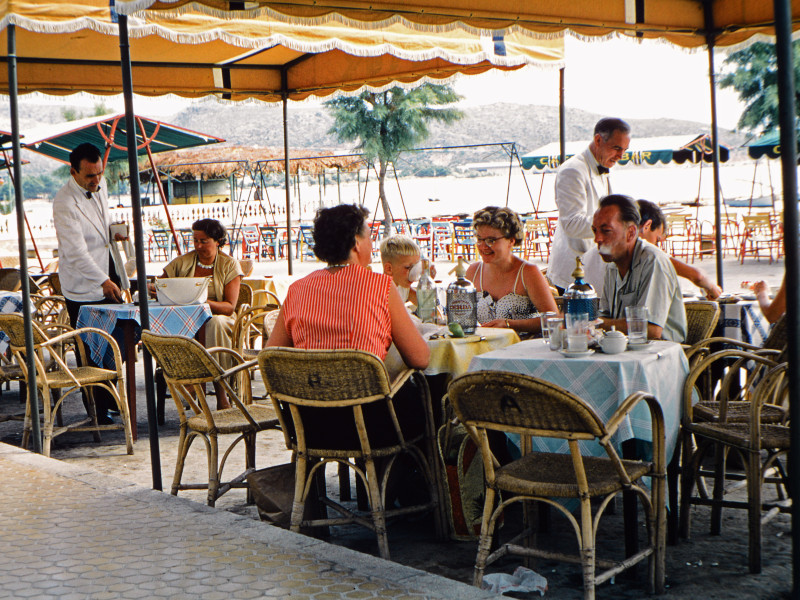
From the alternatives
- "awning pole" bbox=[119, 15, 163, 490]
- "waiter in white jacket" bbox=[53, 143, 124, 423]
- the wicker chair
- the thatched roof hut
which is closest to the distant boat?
the thatched roof hut

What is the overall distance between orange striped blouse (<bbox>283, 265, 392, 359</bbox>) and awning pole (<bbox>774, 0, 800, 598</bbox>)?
5.08 feet

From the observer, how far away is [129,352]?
→ 219 inches

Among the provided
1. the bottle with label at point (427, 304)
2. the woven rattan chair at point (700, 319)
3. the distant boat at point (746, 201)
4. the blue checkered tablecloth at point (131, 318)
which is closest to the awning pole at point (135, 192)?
the bottle with label at point (427, 304)

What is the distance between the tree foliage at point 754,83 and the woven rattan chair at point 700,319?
1021 inches

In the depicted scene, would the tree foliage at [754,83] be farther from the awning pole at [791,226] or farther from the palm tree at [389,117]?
the awning pole at [791,226]

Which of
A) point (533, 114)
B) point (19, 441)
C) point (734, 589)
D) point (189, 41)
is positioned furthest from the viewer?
point (533, 114)

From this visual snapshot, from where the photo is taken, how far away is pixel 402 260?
4.79 m

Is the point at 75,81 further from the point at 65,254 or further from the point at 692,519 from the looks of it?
the point at 692,519

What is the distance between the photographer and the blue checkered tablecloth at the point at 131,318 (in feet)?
18.0

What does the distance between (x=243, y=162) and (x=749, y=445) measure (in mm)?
21100

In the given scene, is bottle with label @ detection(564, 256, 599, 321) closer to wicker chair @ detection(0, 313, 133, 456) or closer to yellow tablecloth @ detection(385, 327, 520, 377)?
yellow tablecloth @ detection(385, 327, 520, 377)

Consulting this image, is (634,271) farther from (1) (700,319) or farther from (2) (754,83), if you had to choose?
(2) (754,83)

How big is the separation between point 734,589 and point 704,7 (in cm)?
443

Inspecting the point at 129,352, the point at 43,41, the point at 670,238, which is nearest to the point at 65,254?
the point at 129,352
